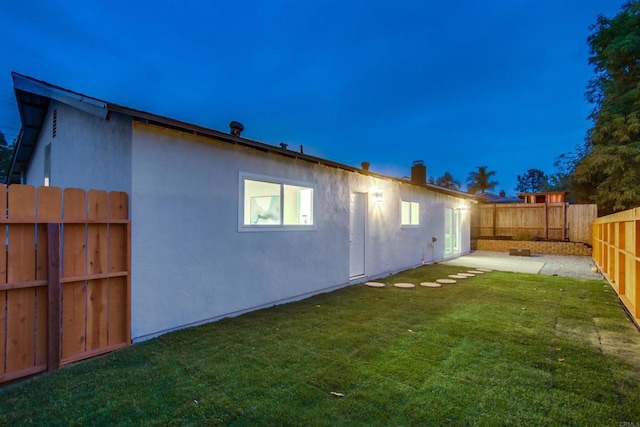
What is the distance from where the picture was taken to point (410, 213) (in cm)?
1067

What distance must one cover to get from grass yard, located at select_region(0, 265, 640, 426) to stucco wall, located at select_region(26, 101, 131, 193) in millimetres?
2183

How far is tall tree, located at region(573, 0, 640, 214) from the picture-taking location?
47.7 ft

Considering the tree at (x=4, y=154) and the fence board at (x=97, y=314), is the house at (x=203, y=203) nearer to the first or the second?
the fence board at (x=97, y=314)

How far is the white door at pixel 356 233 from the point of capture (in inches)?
316

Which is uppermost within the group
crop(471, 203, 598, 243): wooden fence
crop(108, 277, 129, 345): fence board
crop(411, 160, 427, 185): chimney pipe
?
crop(411, 160, 427, 185): chimney pipe

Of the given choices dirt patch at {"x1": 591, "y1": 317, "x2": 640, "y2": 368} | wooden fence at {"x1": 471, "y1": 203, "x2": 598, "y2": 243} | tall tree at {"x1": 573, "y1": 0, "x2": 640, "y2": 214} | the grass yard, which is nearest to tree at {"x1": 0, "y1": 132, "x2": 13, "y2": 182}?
the grass yard

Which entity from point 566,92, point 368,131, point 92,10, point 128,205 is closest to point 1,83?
point 92,10

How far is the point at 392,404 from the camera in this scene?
103 inches

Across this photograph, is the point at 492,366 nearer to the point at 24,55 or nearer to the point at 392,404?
the point at 392,404

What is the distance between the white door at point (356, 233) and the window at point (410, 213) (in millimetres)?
2156

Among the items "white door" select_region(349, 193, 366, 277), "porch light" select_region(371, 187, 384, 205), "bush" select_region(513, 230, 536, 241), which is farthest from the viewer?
"bush" select_region(513, 230, 536, 241)

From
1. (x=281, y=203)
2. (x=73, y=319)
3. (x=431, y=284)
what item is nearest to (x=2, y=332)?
(x=73, y=319)

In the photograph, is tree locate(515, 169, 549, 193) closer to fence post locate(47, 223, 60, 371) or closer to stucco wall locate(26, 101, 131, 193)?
stucco wall locate(26, 101, 131, 193)

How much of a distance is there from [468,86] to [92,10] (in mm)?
55460
